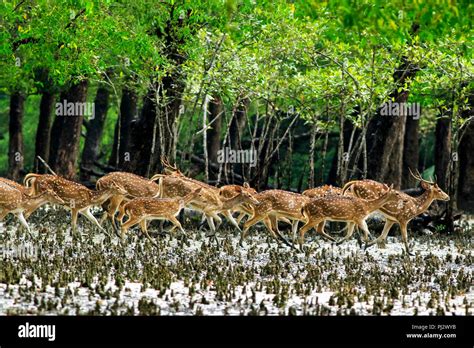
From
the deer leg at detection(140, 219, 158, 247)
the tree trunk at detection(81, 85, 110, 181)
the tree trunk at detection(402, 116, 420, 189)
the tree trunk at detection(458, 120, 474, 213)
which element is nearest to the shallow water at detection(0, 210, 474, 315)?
the deer leg at detection(140, 219, 158, 247)

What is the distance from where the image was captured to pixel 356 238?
821 inches

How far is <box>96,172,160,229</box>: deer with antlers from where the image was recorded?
1977 centimetres

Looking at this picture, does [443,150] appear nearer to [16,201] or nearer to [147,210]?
[147,210]

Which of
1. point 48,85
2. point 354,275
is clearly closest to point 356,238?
point 354,275

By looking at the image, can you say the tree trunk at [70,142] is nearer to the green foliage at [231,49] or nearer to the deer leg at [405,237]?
the green foliage at [231,49]

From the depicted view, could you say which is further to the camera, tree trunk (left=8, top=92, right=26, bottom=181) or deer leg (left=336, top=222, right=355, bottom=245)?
tree trunk (left=8, top=92, right=26, bottom=181)

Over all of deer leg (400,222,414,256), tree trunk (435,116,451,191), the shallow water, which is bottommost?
the shallow water

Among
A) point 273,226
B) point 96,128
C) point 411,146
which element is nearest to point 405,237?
point 273,226

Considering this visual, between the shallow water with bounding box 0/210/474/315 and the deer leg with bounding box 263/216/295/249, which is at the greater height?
the deer leg with bounding box 263/216/295/249

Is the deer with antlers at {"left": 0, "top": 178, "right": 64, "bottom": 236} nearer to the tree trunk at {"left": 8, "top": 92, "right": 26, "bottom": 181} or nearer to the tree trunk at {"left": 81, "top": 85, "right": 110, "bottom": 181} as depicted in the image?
the tree trunk at {"left": 8, "top": 92, "right": 26, "bottom": 181}

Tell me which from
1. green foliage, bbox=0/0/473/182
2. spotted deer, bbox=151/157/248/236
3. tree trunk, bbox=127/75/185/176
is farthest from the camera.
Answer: tree trunk, bbox=127/75/185/176

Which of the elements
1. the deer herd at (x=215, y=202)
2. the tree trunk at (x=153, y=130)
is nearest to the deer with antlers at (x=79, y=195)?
the deer herd at (x=215, y=202)

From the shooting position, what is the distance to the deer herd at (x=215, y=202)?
17984 mm
